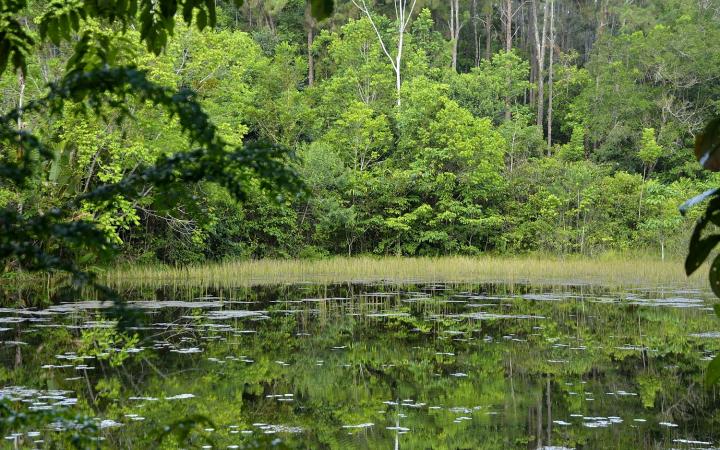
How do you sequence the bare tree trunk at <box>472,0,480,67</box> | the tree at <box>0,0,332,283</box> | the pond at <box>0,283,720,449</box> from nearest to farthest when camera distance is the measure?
the tree at <box>0,0,332,283</box> → the pond at <box>0,283,720,449</box> → the bare tree trunk at <box>472,0,480,67</box>

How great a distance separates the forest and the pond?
834 cm

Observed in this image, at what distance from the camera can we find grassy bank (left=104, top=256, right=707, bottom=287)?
21531 millimetres

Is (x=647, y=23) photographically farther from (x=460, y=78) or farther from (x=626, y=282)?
Answer: (x=626, y=282)

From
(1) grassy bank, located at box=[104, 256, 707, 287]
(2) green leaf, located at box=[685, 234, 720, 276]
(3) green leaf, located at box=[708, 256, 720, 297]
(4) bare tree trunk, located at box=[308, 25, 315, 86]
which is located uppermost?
(4) bare tree trunk, located at box=[308, 25, 315, 86]

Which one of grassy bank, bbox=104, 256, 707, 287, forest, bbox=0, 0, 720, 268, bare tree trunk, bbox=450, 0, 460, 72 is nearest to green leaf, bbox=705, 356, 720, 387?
forest, bbox=0, 0, 720, 268

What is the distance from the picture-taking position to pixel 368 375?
9.02 m

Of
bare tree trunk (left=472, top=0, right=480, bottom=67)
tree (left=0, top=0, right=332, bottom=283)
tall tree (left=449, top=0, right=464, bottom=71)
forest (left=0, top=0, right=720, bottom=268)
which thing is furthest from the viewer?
bare tree trunk (left=472, top=0, right=480, bottom=67)

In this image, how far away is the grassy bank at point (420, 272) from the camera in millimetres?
21531

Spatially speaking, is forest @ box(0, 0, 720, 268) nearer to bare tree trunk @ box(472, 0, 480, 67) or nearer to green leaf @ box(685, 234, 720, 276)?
bare tree trunk @ box(472, 0, 480, 67)

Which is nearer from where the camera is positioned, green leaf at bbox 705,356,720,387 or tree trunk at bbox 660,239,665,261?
green leaf at bbox 705,356,720,387

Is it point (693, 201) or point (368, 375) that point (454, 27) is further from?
point (693, 201)

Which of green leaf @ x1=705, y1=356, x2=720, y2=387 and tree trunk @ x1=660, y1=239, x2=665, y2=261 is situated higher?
green leaf @ x1=705, y1=356, x2=720, y2=387

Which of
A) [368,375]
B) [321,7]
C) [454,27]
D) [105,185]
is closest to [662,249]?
[368,375]

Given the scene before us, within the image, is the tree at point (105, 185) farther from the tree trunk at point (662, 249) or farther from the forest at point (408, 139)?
the tree trunk at point (662, 249)
